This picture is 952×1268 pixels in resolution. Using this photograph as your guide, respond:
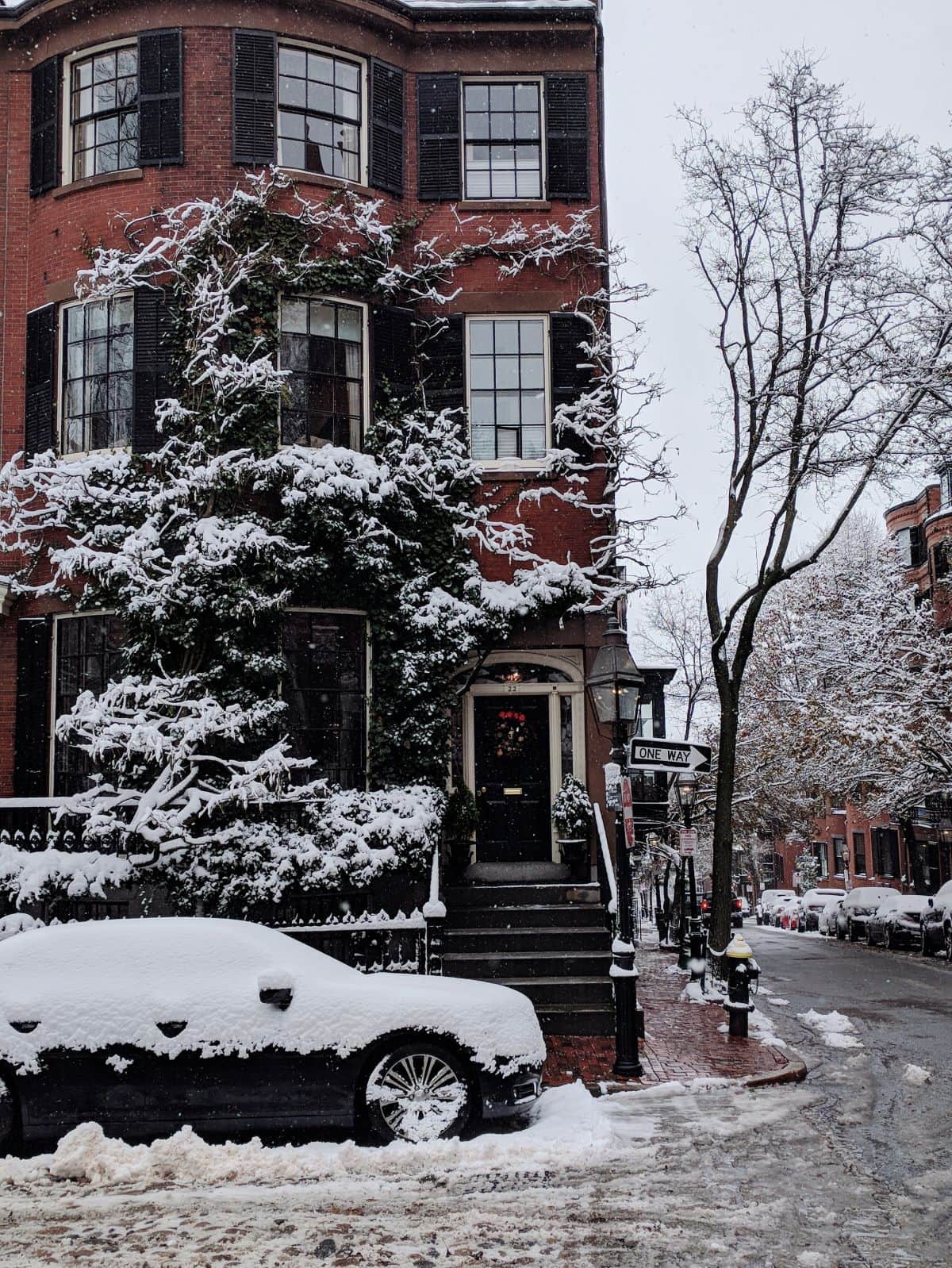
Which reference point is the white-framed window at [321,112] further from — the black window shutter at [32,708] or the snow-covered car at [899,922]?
the snow-covered car at [899,922]

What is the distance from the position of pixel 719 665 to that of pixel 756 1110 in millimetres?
9107

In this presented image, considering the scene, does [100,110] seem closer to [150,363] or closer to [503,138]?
[150,363]

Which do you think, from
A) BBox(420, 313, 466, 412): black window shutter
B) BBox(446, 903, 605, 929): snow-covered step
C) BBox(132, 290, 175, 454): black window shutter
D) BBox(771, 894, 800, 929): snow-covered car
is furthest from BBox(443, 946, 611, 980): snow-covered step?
BBox(771, 894, 800, 929): snow-covered car

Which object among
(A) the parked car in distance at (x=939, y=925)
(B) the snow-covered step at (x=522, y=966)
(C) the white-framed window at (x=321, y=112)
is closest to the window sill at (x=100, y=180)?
(C) the white-framed window at (x=321, y=112)

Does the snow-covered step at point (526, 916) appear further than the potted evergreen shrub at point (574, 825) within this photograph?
No

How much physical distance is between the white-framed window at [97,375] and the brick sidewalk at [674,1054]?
358 inches

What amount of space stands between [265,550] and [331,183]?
5.39 metres

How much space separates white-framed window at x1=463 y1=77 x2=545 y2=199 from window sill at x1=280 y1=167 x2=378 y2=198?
56.2 inches


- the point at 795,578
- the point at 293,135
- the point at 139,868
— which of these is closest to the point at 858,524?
the point at 795,578

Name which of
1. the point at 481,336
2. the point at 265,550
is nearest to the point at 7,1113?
the point at 265,550

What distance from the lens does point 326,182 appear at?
15.8 m

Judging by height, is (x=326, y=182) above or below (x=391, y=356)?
above

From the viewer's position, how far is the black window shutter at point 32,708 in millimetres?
14766

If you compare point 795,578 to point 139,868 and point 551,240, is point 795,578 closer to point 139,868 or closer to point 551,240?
point 551,240
